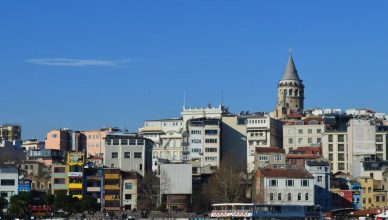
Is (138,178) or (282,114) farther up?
(282,114)

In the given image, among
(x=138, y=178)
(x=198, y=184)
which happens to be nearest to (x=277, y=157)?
(x=198, y=184)

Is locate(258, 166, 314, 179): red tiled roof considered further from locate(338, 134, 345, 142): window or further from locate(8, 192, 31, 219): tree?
locate(338, 134, 345, 142): window

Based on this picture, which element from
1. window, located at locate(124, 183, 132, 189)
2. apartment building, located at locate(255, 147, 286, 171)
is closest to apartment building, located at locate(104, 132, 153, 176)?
window, located at locate(124, 183, 132, 189)

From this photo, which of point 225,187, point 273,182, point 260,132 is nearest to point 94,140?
point 260,132

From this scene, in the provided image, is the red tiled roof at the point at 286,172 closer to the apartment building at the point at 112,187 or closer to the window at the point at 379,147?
the apartment building at the point at 112,187

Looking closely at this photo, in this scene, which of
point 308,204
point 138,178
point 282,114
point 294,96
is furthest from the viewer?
point 294,96

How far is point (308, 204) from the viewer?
3268 inches

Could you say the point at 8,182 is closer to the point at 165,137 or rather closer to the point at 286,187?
the point at 286,187

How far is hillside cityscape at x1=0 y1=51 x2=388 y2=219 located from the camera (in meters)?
81.7

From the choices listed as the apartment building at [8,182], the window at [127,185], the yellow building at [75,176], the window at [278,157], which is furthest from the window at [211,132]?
the apartment building at [8,182]

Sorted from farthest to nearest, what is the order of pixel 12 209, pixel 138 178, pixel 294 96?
pixel 294 96
pixel 138 178
pixel 12 209

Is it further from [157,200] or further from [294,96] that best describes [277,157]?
[294,96]

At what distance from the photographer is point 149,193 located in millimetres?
88375

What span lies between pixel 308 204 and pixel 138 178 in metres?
16.2
